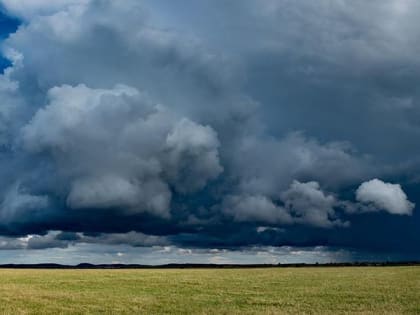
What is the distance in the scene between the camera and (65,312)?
105 feet

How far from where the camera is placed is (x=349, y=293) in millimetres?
45750

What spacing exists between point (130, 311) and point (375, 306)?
16069mm

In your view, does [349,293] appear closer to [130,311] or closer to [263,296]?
[263,296]

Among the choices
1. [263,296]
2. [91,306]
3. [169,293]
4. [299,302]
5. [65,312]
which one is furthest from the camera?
[169,293]

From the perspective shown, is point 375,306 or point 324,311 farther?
point 375,306

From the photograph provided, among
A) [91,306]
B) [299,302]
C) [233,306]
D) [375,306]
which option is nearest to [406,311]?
[375,306]

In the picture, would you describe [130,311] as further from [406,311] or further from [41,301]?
[406,311]

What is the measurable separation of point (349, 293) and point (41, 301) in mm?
25233

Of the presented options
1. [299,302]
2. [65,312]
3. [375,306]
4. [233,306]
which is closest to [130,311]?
[65,312]

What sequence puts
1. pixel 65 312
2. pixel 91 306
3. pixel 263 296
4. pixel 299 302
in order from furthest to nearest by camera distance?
pixel 263 296 → pixel 299 302 → pixel 91 306 → pixel 65 312

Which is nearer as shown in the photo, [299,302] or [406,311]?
[406,311]

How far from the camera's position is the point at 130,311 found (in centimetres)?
3253

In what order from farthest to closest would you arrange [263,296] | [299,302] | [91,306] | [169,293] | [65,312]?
[169,293]
[263,296]
[299,302]
[91,306]
[65,312]

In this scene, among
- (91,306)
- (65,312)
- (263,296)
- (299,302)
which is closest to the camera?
(65,312)
